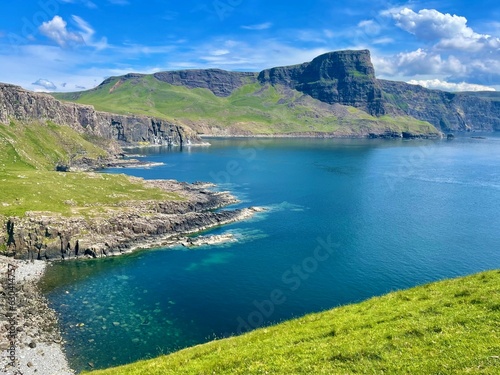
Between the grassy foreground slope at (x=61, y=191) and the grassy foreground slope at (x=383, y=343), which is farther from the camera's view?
the grassy foreground slope at (x=61, y=191)

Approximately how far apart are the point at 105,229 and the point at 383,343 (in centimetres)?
8911

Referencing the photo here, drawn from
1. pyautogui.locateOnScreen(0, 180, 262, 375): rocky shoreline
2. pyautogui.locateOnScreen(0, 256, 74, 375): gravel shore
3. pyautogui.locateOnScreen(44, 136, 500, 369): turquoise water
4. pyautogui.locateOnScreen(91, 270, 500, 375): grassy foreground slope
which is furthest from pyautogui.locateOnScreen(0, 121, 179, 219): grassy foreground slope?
pyautogui.locateOnScreen(91, 270, 500, 375): grassy foreground slope

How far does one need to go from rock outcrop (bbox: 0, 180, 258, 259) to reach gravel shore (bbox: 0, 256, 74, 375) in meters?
9.85

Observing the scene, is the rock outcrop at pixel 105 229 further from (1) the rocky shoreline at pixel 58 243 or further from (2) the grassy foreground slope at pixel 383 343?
(2) the grassy foreground slope at pixel 383 343

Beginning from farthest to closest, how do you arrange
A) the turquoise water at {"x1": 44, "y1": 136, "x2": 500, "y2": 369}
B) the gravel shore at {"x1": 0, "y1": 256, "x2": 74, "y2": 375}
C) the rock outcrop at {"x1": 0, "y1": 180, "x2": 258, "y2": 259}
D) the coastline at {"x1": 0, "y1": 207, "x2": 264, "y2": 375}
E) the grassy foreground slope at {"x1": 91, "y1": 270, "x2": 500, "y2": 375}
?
the rock outcrop at {"x1": 0, "y1": 180, "x2": 258, "y2": 259} → the turquoise water at {"x1": 44, "y1": 136, "x2": 500, "y2": 369} → the coastline at {"x1": 0, "y1": 207, "x2": 264, "y2": 375} → the gravel shore at {"x1": 0, "y1": 256, "x2": 74, "y2": 375} → the grassy foreground slope at {"x1": 91, "y1": 270, "x2": 500, "y2": 375}

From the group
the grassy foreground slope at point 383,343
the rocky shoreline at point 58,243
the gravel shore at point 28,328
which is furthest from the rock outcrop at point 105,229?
the grassy foreground slope at point 383,343

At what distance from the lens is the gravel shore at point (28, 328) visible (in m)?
49.5

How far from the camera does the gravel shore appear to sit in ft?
162

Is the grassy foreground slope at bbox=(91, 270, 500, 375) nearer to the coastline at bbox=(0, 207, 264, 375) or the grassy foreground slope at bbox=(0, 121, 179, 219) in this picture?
the coastline at bbox=(0, 207, 264, 375)

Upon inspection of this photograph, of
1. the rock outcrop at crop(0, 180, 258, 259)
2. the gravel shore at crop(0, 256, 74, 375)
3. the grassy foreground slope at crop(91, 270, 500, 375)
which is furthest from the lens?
the rock outcrop at crop(0, 180, 258, 259)

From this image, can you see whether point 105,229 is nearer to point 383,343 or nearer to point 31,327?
point 31,327

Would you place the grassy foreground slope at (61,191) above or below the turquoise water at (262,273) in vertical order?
above

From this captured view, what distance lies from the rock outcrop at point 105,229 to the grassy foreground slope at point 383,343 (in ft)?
232

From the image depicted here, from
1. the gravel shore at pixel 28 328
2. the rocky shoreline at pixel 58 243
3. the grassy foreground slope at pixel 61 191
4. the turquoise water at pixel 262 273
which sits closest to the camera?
the gravel shore at pixel 28 328
